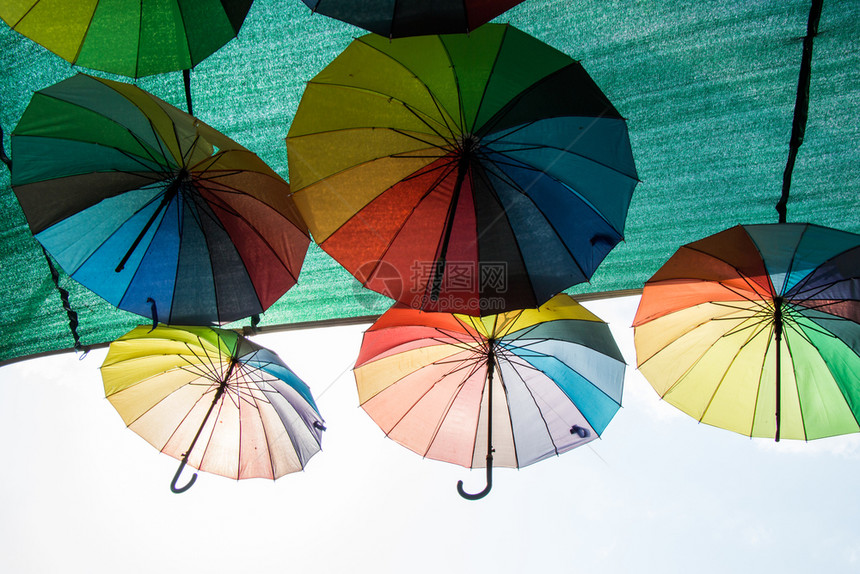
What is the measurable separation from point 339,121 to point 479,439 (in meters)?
2.11

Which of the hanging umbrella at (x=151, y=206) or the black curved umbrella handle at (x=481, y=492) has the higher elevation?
the hanging umbrella at (x=151, y=206)

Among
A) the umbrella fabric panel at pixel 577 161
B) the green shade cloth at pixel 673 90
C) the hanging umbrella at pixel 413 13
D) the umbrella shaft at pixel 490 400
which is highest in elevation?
the green shade cloth at pixel 673 90

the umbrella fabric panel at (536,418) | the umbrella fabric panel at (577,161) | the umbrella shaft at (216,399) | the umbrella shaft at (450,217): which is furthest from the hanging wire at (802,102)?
the umbrella shaft at (216,399)

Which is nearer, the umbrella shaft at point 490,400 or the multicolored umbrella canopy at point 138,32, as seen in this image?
→ the multicolored umbrella canopy at point 138,32

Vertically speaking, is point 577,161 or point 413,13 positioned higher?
point 577,161

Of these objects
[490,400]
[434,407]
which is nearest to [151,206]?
[434,407]

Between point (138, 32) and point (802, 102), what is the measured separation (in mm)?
3685

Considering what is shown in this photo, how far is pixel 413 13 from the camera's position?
182cm

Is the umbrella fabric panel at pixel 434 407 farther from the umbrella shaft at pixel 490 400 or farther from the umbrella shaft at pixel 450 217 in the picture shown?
the umbrella shaft at pixel 450 217

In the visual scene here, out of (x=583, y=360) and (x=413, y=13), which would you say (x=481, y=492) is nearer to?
(x=583, y=360)

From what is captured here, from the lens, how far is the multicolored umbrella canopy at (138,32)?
2363mm

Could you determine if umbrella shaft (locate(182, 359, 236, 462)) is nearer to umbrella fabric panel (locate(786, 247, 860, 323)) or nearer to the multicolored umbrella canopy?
the multicolored umbrella canopy

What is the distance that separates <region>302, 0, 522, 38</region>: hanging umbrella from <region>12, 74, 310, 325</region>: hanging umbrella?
940mm

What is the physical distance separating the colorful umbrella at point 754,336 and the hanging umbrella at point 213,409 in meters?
2.32
